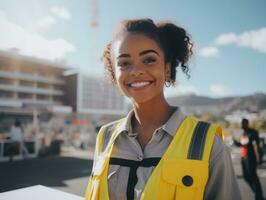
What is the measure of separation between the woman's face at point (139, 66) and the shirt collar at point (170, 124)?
137 millimetres

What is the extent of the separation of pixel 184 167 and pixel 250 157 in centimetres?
449

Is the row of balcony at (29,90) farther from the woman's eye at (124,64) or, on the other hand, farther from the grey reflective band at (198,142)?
the grey reflective band at (198,142)

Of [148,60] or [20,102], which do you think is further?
[20,102]

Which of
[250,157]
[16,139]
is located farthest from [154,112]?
[16,139]

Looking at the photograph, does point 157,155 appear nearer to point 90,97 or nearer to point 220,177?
point 220,177

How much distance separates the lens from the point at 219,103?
81.8 metres

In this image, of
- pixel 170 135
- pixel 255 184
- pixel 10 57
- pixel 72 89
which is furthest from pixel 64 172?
pixel 72 89

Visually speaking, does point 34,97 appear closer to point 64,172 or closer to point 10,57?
point 10,57

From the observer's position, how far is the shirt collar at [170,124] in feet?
4.51

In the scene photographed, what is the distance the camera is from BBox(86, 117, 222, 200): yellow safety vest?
3.85ft

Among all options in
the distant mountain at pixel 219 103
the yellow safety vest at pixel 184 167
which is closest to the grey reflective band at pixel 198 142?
the yellow safety vest at pixel 184 167

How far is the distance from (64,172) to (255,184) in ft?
18.8

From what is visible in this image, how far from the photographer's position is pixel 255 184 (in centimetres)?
516

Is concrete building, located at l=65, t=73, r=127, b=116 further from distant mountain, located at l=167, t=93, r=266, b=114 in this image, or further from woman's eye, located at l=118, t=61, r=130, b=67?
woman's eye, located at l=118, t=61, r=130, b=67
